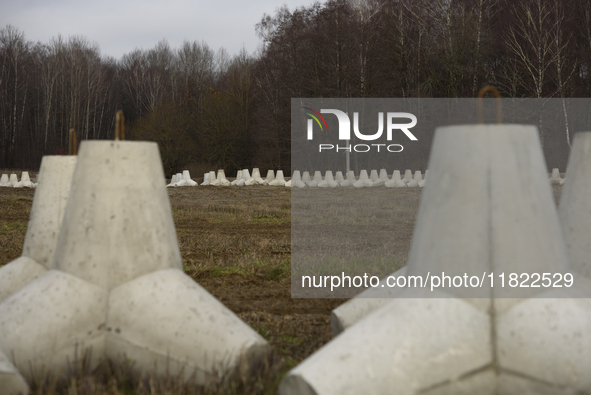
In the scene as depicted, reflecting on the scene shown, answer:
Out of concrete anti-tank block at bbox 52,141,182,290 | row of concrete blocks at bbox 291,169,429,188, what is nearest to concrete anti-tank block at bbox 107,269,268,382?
concrete anti-tank block at bbox 52,141,182,290

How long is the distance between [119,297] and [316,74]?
24479mm

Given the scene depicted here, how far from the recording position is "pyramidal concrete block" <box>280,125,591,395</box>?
2652 millimetres

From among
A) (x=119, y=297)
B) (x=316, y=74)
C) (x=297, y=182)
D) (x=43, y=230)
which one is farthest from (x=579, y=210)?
(x=316, y=74)

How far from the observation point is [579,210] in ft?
12.0

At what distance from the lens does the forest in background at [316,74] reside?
2500 centimetres

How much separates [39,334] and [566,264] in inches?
116

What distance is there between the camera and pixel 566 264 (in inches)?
119

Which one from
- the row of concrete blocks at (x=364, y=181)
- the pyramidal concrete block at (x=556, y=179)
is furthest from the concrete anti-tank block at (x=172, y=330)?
the pyramidal concrete block at (x=556, y=179)

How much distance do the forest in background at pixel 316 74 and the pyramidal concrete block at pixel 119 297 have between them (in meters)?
23.3

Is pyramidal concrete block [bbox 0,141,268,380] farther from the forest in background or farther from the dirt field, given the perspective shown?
the forest in background

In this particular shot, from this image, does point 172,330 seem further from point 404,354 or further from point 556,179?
point 556,179

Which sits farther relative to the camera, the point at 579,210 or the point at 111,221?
the point at 579,210

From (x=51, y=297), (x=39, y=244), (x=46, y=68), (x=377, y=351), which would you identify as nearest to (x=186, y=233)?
(x=39, y=244)

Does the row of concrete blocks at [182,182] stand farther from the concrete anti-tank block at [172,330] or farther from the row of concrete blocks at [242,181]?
the concrete anti-tank block at [172,330]
